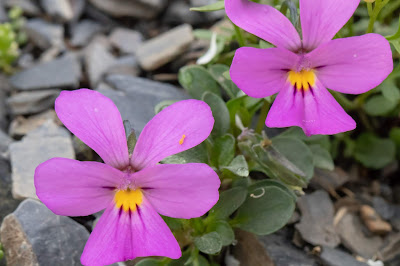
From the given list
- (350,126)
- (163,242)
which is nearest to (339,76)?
(350,126)

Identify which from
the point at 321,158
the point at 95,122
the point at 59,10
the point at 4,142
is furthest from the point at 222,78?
the point at 59,10

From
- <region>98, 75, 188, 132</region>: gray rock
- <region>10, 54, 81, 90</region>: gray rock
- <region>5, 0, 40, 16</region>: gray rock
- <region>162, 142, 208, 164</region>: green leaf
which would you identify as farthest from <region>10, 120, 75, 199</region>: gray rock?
<region>5, 0, 40, 16</region>: gray rock

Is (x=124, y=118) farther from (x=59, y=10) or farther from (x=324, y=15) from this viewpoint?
(x=59, y=10)

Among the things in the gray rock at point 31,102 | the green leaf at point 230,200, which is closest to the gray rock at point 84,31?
the gray rock at point 31,102

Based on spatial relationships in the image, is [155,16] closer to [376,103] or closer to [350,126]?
[376,103]

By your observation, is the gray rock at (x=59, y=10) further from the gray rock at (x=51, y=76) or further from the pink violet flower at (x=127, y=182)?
the pink violet flower at (x=127, y=182)

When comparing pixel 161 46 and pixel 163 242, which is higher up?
pixel 163 242

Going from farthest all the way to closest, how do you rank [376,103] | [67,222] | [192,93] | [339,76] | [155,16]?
[155,16] < [376,103] < [192,93] < [67,222] < [339,76]
